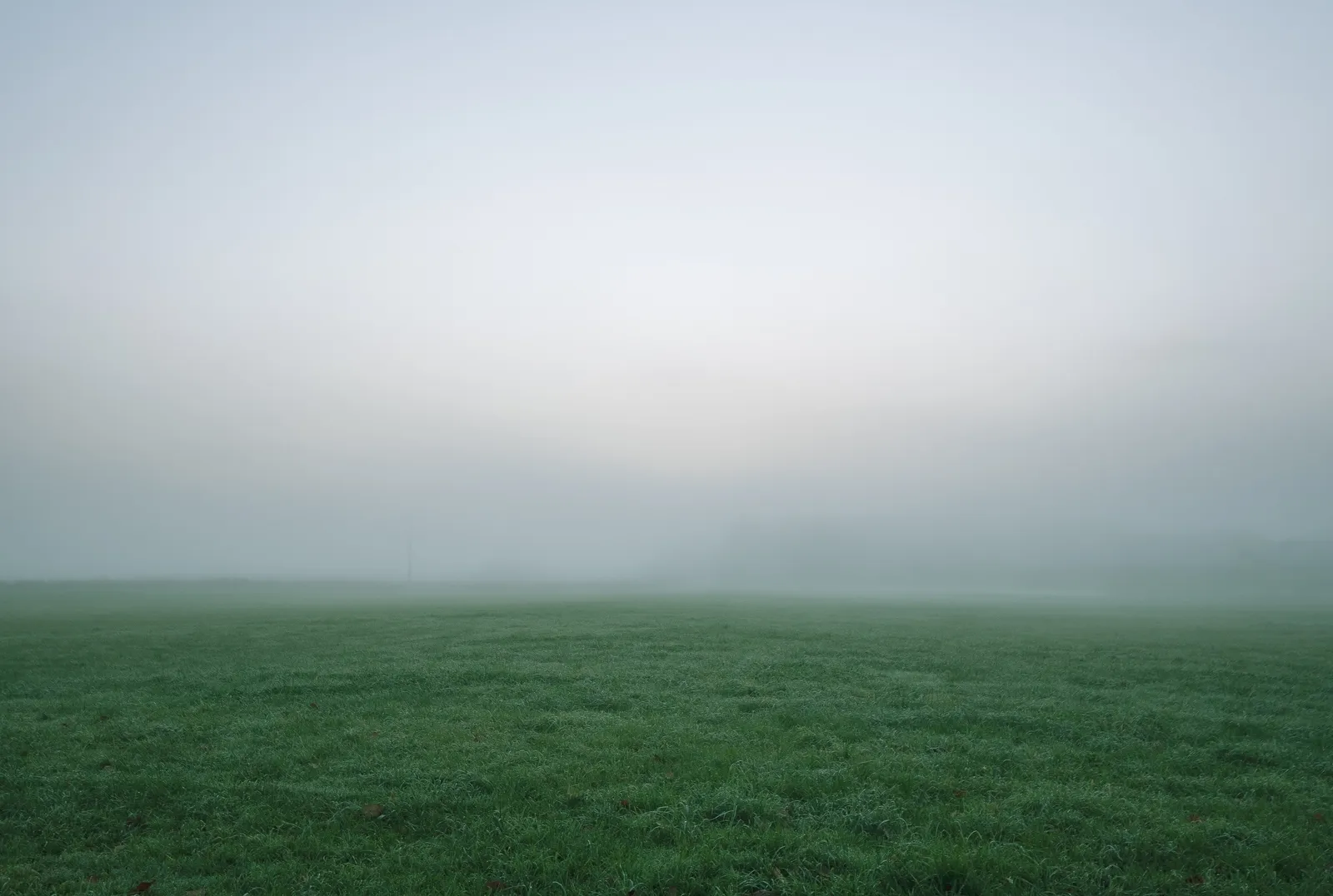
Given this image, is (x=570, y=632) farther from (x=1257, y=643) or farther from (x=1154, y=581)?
(x=1154, y=581)

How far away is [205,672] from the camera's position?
848 inches

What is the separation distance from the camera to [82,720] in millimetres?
15750

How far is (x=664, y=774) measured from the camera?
38.6 feet

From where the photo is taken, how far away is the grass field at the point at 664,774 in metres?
8.60

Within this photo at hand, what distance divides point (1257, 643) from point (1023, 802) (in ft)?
99.0

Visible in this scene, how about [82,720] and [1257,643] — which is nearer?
→ [82,720]

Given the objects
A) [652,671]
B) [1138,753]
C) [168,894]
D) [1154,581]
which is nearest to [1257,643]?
[1138,753]

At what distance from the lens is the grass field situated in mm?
8602

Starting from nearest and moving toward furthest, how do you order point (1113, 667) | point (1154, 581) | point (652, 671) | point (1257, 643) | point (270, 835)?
point (270, 835) < point (652, 671) < point (1113, 667) < point (1257, 643) < point (1154, 581)

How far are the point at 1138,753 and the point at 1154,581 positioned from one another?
581 feet

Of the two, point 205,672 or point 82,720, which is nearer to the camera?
point 82,720

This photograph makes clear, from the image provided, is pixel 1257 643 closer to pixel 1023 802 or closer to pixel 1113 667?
pixel 1113 667

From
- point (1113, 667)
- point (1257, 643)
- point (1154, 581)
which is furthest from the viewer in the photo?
point (1154, 581)

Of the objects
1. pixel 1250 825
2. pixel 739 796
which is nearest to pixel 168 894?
pixel 739 796
